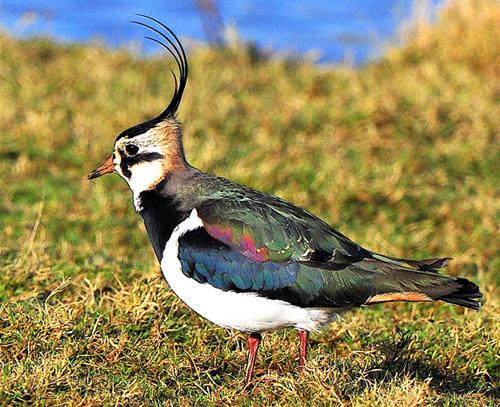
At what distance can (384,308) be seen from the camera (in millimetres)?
5898

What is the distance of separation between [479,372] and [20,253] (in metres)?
2.56

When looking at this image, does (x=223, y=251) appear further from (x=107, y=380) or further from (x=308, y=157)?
(x=308, y=157)

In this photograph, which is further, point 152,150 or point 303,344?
point 152,150

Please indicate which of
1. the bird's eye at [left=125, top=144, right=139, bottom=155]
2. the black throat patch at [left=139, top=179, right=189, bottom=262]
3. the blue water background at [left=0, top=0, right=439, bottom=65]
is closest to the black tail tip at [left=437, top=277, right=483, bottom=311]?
the black throat patch at [left=139, top=179, right=189, bottom=262]

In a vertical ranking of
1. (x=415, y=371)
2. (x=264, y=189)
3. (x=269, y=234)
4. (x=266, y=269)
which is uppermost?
(x=269, y=234)

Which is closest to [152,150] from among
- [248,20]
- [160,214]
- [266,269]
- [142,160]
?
[142,160]

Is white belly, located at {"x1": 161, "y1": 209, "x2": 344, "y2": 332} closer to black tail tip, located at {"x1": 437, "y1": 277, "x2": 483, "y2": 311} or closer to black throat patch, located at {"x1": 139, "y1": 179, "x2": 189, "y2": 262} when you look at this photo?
black throat patch, located at {"x1": 139, "y1": 179, "x2": 189, "y2": 262}

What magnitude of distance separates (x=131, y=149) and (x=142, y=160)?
8 centimetres

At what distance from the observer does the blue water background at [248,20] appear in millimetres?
14336

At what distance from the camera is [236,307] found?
14.0ft

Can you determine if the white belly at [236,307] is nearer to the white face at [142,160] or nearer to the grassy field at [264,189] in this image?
the grassy field at [264,189]

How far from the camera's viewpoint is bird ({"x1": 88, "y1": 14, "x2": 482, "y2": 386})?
4293mm

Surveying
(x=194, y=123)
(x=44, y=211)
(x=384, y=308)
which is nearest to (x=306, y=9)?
(x=194, y=123)

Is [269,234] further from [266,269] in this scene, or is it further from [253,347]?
[253,347]
